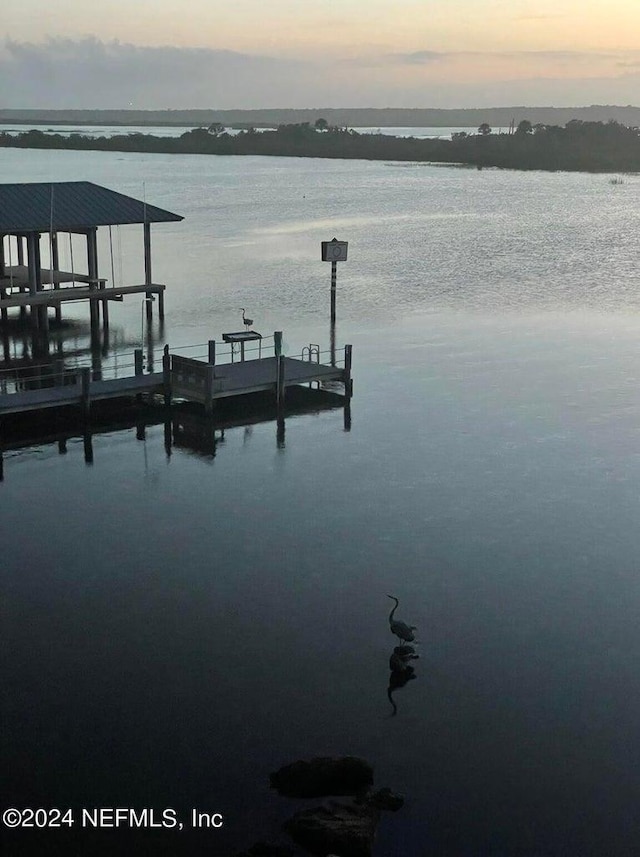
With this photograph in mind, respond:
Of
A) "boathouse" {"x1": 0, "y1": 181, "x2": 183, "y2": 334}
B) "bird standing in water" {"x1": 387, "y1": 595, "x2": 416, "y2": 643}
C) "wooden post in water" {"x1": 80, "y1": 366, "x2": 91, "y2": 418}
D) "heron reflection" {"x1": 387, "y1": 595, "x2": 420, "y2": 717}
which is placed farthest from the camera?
"boathouse" {"x1": 0, "y1": 181, "x2": 183, "y2": 334}

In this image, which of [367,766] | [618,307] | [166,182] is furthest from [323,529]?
[166,182]

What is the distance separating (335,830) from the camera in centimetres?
1353

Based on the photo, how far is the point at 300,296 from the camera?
5059 centimetres

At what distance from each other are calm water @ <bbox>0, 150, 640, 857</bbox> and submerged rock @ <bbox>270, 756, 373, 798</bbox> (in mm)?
237

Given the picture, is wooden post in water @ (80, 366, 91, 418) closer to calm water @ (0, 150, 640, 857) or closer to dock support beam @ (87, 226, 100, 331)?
calm water @ (0, 150, 640, 857)

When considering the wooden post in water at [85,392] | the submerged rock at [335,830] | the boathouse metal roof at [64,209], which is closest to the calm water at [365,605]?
the submerged rock at [335,830]

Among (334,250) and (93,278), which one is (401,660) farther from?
(93,278)

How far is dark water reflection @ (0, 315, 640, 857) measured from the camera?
579 inches

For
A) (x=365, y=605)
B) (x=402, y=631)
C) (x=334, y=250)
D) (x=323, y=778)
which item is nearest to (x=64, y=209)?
(x=334, y=250)

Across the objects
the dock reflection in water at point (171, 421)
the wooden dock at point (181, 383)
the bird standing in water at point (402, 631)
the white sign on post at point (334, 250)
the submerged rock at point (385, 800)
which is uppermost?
the white sign on post at point (334, 250)

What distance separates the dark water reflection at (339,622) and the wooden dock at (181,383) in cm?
151

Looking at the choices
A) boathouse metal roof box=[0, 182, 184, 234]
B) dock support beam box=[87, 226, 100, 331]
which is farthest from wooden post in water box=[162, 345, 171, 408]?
dock support beam box=[87, 226, 100, 331]

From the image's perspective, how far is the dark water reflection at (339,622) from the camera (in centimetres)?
1470

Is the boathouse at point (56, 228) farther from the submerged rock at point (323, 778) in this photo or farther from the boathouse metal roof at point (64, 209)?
the submerged rock at point (323, 778)
